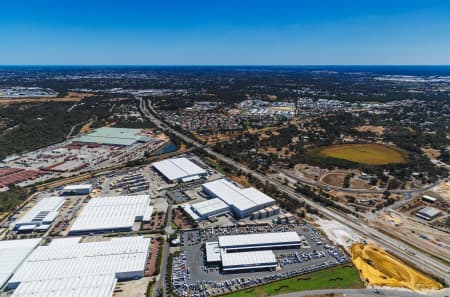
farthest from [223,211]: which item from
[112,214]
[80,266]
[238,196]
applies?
[80,266]

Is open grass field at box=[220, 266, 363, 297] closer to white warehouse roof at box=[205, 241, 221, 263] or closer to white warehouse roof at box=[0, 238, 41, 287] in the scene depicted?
white warehouse roof at box=[205, 241, 221, 263]

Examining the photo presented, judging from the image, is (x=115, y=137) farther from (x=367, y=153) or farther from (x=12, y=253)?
(x=367, y=153)

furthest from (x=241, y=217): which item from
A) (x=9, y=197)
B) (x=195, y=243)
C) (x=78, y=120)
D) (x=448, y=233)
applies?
(x=78, y=120)

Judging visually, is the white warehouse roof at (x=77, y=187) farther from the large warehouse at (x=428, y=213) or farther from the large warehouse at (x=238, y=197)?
the large warehouse at (x=428, y=213)

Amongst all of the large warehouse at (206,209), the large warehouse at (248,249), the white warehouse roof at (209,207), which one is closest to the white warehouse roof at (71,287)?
the large warehouse at (248,249)

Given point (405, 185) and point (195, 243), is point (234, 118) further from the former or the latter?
point (195, 243)

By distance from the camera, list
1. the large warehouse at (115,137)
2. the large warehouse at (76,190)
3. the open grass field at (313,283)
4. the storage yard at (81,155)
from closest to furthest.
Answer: the open grass field at (313,283)
the large warehouse at (76,190)
the storage yard at (81,155)
the large warehouse at (115,137)

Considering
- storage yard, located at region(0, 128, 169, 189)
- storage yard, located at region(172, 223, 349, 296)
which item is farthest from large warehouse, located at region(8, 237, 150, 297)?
storage yard, located at region(0, 128, 169, 189)
